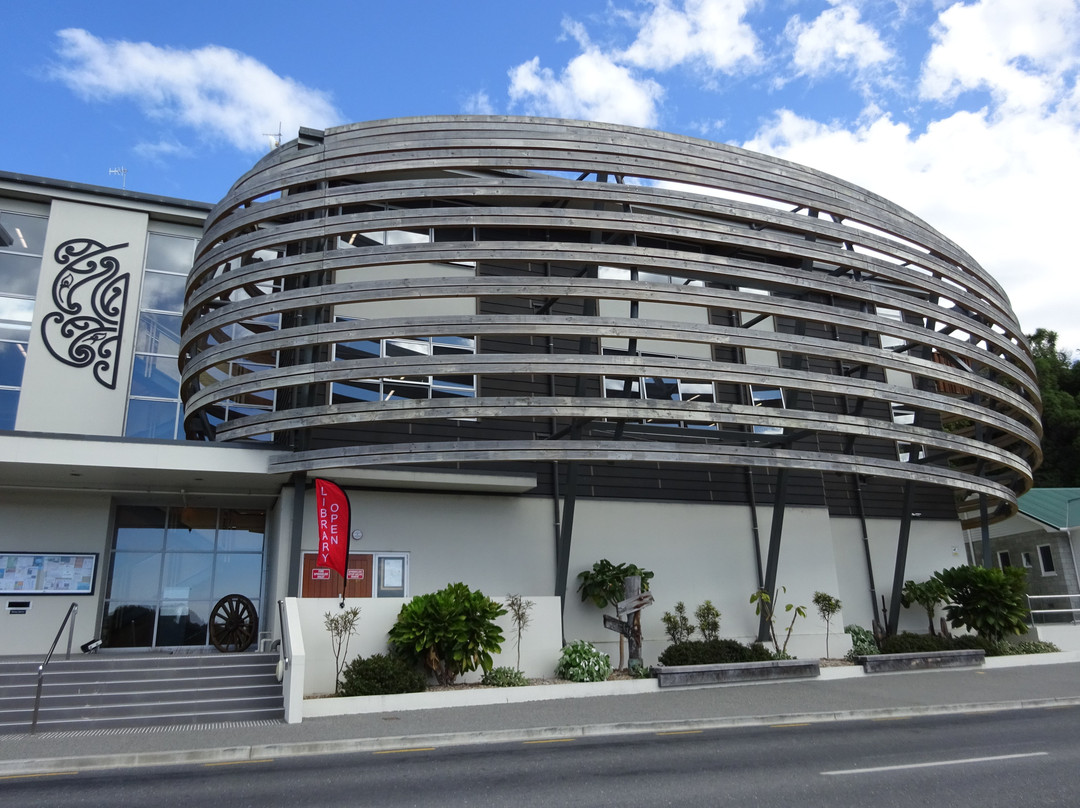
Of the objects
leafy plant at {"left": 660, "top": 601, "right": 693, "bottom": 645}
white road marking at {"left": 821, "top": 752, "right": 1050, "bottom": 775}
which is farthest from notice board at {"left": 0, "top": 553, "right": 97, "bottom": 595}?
white road marking at {"left": 821, "top": 752, "right": 1050, "bottom": 775}

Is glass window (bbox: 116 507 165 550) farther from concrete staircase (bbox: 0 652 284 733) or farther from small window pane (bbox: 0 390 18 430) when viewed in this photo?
concrete staircase (bbox: 0 652 284 733)

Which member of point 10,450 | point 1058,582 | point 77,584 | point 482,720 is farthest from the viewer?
point 1058,582

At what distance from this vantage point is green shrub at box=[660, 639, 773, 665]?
17.0 meters

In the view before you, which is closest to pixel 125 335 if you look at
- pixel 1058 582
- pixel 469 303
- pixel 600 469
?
pixel 469 303

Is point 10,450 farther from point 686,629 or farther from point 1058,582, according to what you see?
point 1058,582

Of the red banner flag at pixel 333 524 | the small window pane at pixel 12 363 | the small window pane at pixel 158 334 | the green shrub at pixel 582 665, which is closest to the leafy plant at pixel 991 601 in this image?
the green shrub at pixel 582 665

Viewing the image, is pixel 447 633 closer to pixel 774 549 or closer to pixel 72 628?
pixel 72 628

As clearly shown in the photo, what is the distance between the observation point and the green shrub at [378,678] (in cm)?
1377

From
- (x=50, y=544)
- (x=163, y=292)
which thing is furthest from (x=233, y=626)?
(x=163, y=292)

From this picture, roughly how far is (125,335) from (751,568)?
57.4 feet

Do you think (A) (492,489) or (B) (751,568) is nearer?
(A) (492,489)

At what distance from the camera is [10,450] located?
15.6m

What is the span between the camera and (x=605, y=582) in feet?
61.3

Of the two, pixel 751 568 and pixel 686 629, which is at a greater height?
pixel 751 568
